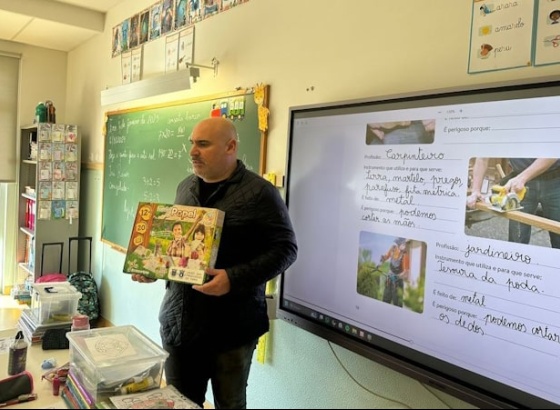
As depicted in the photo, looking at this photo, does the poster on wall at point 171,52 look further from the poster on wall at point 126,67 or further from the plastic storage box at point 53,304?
the plastic storage box at point 53,304

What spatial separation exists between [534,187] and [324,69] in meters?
1.10

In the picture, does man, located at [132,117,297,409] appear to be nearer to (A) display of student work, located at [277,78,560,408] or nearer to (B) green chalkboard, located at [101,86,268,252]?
(A) display of student work, located at [277,78,560,408]

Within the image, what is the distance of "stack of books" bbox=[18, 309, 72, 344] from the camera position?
2.05m

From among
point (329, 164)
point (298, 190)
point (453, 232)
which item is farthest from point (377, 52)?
point (453, 232)

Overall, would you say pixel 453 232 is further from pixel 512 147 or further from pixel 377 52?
pixel 377 52

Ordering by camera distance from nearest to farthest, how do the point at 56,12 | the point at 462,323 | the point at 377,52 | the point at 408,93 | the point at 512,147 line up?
the point at 512,147
the point at 462,323
the point at 408,93
the point at 377,52
the point at 56,12

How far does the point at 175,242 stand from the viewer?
1512 mm

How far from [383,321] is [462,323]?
31 centimetres

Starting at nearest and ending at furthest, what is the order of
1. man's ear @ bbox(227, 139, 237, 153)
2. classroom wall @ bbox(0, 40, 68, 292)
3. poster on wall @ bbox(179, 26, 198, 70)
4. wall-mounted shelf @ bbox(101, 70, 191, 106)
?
man's ear @ bbox(227, 139, 237, 153) < wall-mounted shelf @ bbox(101, 70, 191, 106) < poster on wall @ bbox(179, 26, 198, 70) < classroom wall @ bbox(0, 40, 68, 292)

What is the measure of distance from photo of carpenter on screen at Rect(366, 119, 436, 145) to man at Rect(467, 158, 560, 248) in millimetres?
302

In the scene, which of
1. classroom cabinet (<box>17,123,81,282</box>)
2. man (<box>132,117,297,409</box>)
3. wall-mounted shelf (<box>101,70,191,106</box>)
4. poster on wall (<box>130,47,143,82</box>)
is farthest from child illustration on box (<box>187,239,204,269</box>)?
classroom cabinet (<box>17,123,81,282</box>)

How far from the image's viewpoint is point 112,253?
4.07 m

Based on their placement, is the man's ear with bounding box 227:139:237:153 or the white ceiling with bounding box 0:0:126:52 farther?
the white ceiling with bounding box 0:0:126:52

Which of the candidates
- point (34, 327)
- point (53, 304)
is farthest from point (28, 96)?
point (34, 327)
